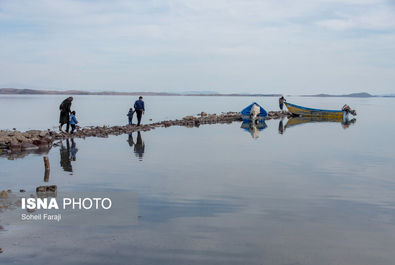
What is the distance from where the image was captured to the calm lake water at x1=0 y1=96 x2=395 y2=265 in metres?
8.49

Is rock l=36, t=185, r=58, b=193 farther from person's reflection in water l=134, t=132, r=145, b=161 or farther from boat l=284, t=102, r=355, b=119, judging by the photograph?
boat l=284, t=102, r=355, b=119

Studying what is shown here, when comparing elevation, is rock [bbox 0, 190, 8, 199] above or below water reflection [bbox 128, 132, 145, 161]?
below

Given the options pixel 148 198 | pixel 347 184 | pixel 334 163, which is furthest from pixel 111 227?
pixel 334 163

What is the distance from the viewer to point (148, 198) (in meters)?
12.6

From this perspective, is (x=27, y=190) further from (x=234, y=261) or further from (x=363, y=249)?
(x=363, y=249)

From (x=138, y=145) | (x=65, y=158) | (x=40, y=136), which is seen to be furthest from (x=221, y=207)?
(x=40, y=136)

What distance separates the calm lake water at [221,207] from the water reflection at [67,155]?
5 centimetres

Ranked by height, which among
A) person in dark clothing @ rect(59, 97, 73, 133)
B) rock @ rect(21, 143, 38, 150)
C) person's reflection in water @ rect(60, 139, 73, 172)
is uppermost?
person in dark clothing @ rect(59, 97, 73, 133)

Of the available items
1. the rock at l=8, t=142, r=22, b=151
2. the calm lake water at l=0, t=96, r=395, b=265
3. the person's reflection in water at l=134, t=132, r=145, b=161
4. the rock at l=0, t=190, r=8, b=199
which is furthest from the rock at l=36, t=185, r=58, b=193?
the rock at l=8, t=142, r=22, b=151

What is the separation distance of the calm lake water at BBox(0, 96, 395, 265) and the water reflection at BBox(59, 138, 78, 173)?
5 cm

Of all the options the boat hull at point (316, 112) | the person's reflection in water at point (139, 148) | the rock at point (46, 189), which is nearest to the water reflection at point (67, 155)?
the person's reflection in water at point (139, 148)

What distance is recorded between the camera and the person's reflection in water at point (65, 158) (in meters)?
17.7

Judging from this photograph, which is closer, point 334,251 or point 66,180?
point 334,251

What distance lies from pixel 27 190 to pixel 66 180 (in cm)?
199
